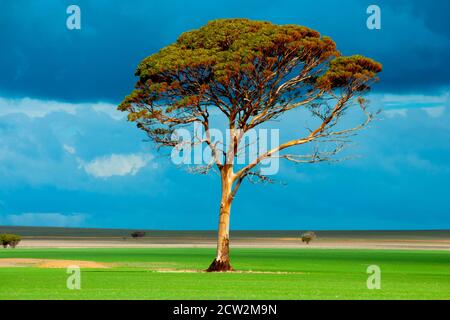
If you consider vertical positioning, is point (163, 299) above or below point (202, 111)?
below

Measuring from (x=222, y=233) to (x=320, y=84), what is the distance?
36.0 feet

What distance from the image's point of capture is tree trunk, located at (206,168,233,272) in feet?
176

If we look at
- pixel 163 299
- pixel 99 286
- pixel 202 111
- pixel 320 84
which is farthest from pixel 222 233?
pixel 163 299

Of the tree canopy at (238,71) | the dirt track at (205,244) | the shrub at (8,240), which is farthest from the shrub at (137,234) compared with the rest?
the tree canopy at (238,71)

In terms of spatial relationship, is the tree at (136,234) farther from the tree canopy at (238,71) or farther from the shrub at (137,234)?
the tree canopy at (238,71)

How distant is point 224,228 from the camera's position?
A: 53875 millimetres

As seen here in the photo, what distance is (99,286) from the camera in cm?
3953

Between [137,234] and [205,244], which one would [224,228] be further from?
[137,234]

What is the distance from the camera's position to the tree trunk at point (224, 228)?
53.6 metres

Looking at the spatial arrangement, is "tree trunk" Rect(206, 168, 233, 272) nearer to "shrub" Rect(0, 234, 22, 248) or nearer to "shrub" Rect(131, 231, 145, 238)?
"shrub" Rect(0, 234, 22, 248)

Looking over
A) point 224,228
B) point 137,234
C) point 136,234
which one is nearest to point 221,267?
point 224,228
